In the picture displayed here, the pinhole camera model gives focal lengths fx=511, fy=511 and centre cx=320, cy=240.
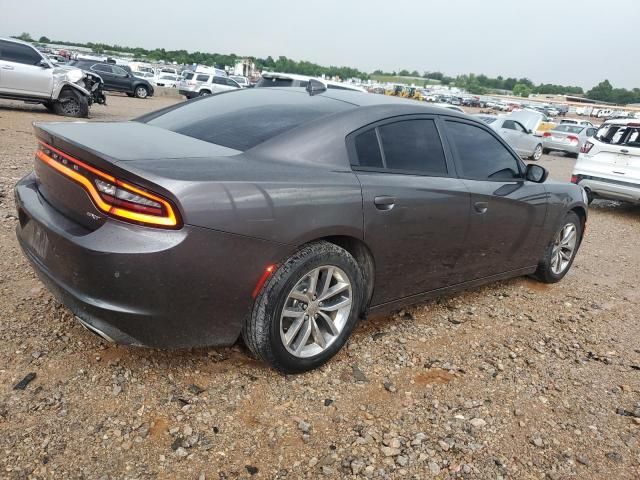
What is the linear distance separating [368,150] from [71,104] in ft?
41.3

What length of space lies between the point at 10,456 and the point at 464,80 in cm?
21087

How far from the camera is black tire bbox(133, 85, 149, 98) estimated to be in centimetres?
2686

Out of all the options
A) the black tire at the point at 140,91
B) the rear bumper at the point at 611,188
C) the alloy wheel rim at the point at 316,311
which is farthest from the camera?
the black tire at the point at 140,91

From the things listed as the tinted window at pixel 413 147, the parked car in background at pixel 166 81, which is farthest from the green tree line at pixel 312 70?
the tinted window at pixel 413 147

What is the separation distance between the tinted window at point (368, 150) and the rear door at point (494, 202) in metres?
0.75

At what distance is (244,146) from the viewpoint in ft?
8.67

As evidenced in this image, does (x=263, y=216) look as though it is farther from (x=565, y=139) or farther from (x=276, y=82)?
(x=565, y=139)

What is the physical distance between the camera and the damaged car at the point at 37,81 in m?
12.0

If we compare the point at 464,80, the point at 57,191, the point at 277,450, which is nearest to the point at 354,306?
the point at 277,450

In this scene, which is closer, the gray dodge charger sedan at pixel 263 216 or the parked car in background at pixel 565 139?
the gray dodge charger sedan at pixel 263 216

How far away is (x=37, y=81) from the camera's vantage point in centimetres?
1228

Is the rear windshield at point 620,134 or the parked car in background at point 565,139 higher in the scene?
the rear windshield at point 620,134

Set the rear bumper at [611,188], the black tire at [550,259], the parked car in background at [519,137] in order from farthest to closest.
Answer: the parked car in background at [519,137], the rear bumper at [611,188], the black tire at [550,259]

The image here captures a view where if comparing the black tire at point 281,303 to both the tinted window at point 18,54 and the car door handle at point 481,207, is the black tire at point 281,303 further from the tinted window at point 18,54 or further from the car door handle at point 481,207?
the tinted window at point 18,54
